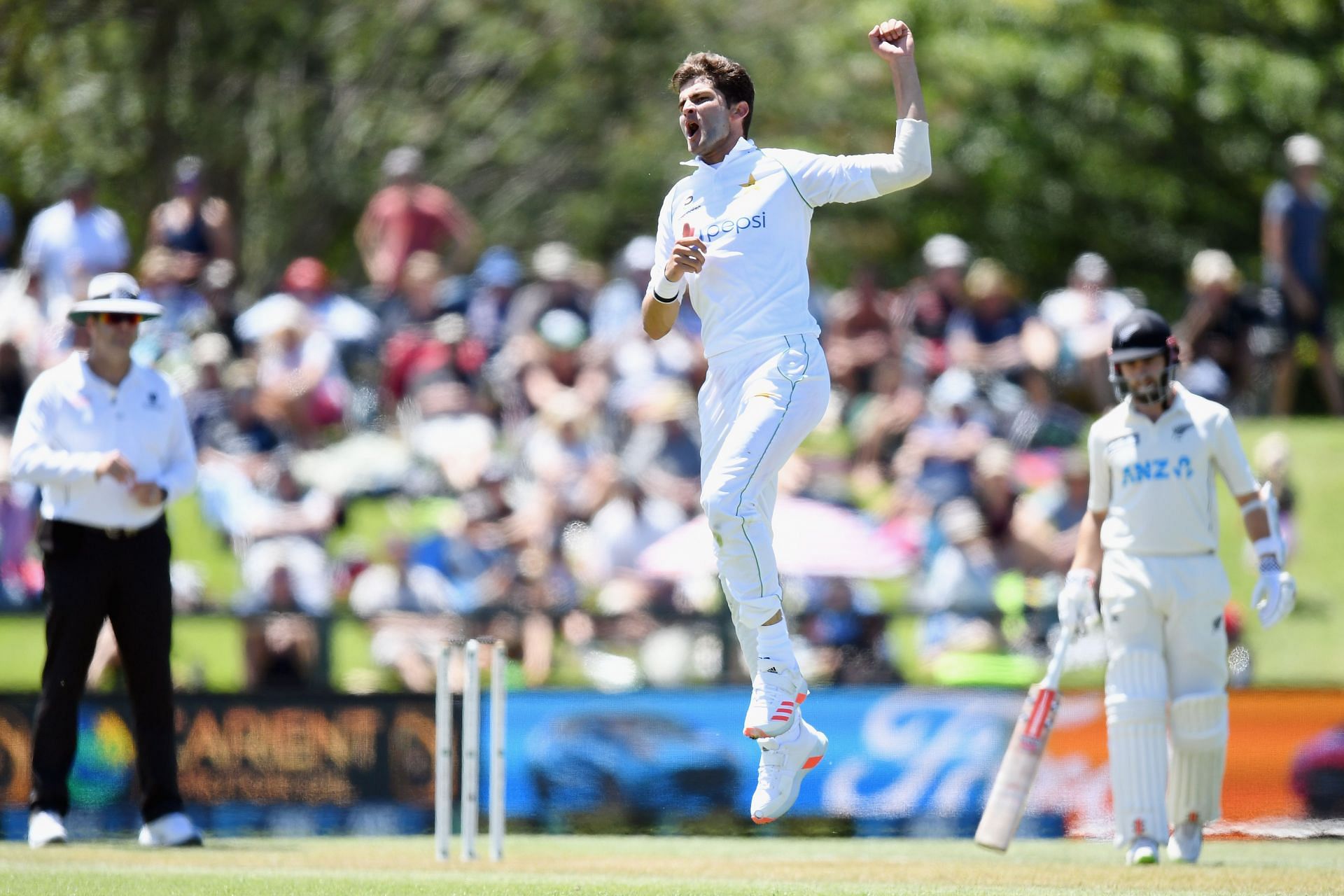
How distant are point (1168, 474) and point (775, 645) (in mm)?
2417

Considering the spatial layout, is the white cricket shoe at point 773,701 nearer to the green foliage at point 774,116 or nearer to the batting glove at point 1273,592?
the batting glove at point 1273,592

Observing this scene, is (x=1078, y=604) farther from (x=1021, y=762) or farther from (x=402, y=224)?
(x=402, y=224)

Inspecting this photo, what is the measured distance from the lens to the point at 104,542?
984 cm

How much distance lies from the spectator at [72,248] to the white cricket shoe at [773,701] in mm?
10498

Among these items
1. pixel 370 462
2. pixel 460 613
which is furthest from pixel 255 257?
pixel 460 613

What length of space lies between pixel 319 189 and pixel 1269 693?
50.8 ft

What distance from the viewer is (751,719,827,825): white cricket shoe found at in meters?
7.79

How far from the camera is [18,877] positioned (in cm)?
843

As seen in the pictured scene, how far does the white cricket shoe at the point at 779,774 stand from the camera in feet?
25.6

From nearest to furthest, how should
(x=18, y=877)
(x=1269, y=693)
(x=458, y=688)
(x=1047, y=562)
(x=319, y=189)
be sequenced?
(x=18, y=877) < (x=1269, y=693) < (x=458, y=688) < (x=1047, y=562) < (x=319, y=189)

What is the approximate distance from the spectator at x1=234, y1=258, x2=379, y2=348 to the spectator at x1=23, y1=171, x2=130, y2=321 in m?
1.24

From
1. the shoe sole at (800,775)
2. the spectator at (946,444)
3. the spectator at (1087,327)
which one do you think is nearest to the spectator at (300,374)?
the spectator at (946,444)

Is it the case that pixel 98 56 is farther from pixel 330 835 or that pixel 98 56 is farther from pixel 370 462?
pixel 330 835

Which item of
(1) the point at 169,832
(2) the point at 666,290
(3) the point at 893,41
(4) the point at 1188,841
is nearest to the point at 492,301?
(1) the point at 169,832
